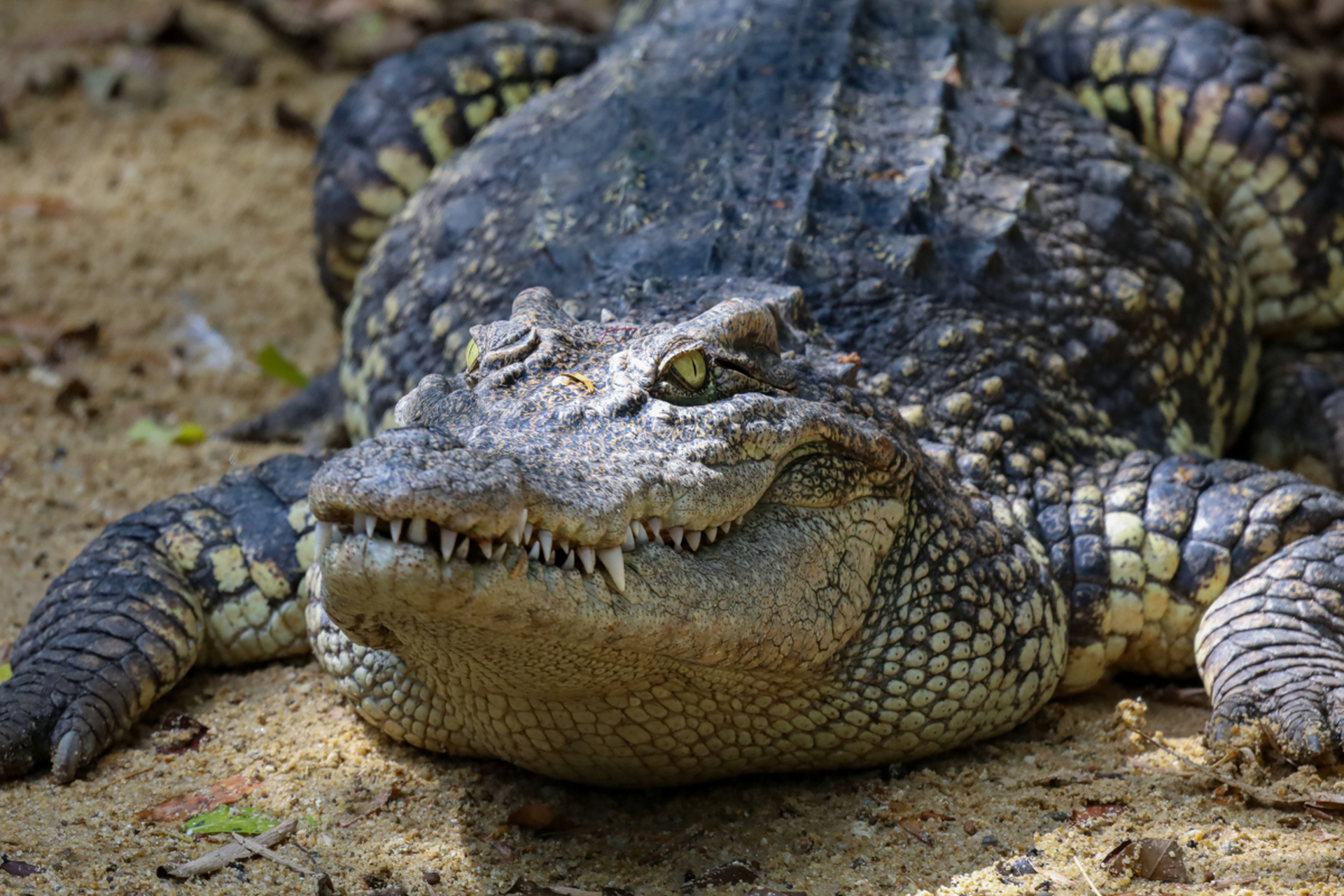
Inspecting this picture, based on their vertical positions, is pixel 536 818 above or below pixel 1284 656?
below

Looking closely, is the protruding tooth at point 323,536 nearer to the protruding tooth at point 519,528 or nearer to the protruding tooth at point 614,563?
the protruding tooth at point 519,528

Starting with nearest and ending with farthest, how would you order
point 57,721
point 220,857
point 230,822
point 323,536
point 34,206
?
1. point 323,536
2. point 220,857
3. point 230,822
4. point 57,721
5. point 34,206

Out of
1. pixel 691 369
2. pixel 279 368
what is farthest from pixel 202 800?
pixel 279 368

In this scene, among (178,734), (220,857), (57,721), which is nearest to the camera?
(220,857)

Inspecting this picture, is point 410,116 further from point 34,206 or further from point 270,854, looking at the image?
point 270,854

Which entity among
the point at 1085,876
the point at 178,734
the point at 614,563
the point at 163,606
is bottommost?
the point at 178,734

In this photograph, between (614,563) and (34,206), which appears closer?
(614,563)

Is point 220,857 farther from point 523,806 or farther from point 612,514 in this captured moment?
point 612,514
